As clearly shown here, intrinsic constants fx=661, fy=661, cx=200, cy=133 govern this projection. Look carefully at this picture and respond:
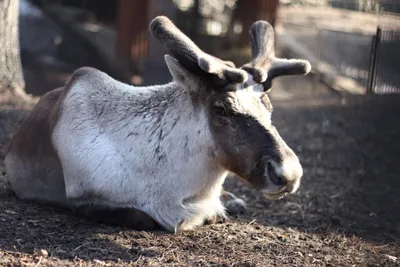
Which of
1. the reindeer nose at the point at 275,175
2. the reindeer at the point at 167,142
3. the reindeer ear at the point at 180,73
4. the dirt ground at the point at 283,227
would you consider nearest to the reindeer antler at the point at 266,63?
the reindeer at the point at 167,142

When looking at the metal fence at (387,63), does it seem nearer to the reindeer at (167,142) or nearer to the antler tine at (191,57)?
the reindeer at (167,142)

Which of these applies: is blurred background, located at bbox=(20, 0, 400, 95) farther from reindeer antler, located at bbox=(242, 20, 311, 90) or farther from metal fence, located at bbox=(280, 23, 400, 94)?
reindeer antler, located at bbox=(242, 20, 311, 90)

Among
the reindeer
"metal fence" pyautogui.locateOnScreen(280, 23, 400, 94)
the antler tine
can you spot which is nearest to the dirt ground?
the reindeer

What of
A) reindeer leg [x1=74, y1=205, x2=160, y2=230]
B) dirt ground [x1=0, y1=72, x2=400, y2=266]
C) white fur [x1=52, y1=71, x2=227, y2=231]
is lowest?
dirt ground [x1=0, y1=72, x2=400, y2=266]

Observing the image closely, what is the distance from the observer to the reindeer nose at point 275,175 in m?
4.42

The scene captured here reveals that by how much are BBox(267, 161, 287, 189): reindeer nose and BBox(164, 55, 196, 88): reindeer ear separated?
0.89 m

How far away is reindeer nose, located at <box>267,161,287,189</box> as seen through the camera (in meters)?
4.42

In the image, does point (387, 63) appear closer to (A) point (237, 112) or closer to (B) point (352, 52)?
(B) point (352, 52)

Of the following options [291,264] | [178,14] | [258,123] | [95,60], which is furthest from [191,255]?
[178,14]

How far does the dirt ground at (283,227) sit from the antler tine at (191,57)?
1275 millimetres

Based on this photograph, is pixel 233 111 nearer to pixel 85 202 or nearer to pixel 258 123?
pixel 258 123

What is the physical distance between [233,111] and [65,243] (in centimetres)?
152

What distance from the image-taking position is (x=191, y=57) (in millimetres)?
4789

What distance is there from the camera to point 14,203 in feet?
18.2
